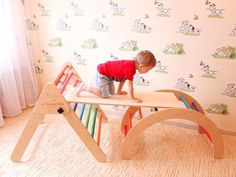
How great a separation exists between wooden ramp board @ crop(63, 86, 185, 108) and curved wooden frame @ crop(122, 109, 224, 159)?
79 mm

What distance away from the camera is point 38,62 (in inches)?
115

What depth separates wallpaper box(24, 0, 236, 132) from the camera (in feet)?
7.26

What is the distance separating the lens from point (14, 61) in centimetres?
266

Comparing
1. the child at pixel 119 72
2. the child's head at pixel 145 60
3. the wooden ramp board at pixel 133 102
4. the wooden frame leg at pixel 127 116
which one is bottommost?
the wooden frame leg at pixel 127 116

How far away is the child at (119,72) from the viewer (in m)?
1.99

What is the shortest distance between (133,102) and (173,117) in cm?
31

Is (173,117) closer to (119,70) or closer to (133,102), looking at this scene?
(133,102)

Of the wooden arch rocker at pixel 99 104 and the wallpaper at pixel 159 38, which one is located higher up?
the wallpaper at pixel 159 38

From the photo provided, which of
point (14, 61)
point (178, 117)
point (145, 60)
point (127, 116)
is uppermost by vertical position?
point (145, 60)

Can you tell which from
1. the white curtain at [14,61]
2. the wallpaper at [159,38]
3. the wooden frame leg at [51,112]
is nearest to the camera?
the wooden frame leg at [51,112]

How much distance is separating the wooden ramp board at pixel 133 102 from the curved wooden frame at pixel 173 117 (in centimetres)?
8

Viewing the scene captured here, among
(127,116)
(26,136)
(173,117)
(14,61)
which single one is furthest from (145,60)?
(14,61)

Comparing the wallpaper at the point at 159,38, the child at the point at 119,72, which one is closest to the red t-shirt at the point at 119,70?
the child at the point at 119,72

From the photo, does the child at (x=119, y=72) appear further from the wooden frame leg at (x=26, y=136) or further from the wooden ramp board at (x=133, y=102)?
the wooden frame leg at (x=26, y=136)
